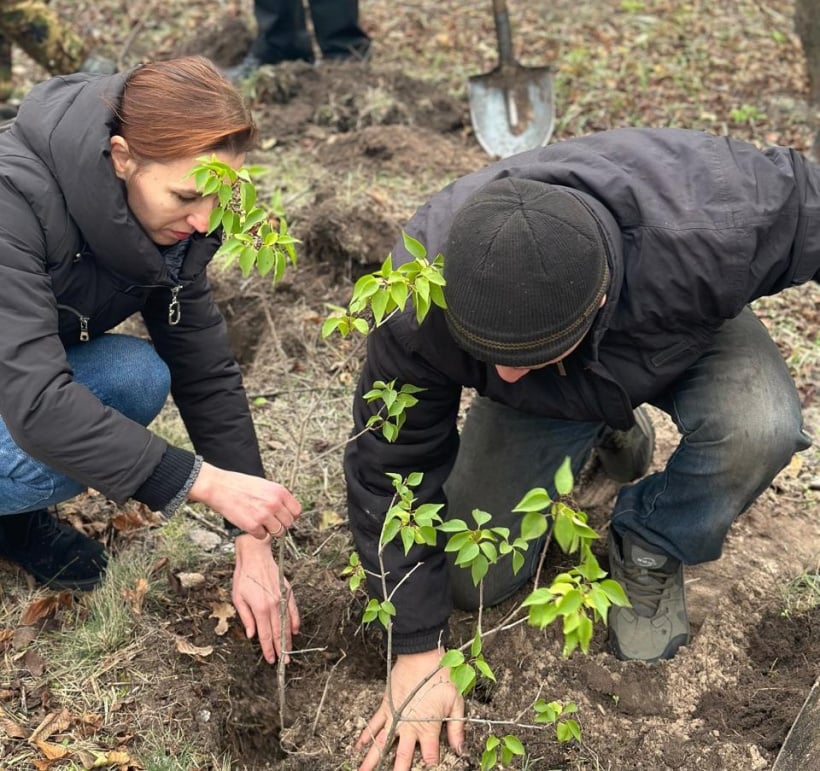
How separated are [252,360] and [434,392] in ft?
5.54

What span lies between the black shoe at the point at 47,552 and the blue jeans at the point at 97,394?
0.23 meters

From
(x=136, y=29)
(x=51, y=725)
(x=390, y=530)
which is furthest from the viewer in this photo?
(x=136, y=29)

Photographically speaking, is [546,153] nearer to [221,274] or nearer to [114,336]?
[114,336]

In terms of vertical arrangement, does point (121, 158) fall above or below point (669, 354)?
above

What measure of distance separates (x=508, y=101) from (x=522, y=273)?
3906mm

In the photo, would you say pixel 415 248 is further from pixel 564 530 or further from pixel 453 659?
pixel 453 659

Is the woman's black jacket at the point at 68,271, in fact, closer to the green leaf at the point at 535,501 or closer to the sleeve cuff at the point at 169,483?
the sleeve cuff at the point at 169,483

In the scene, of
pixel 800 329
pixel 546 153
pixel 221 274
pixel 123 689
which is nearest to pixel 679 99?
pixel 800 329

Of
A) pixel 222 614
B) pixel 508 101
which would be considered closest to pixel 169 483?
pixel 222 614

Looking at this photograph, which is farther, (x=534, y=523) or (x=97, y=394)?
(x=97, y=394)

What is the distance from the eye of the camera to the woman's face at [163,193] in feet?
6.59

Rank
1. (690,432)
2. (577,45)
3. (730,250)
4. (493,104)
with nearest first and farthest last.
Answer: (730,250)
(690,432)
(493,104)
(577,45)

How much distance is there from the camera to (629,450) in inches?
113

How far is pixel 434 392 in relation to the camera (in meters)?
2.21
